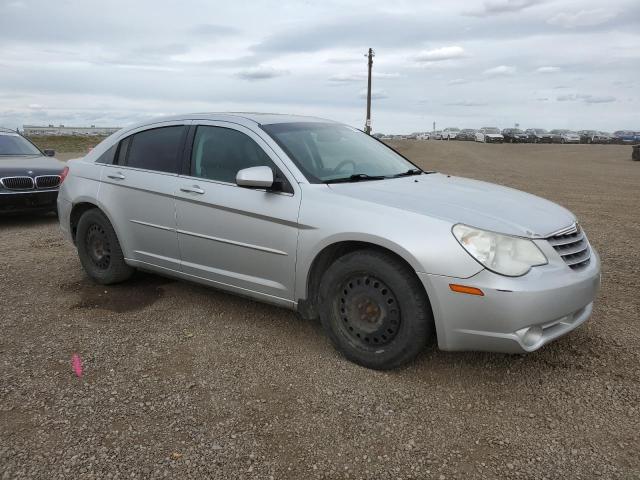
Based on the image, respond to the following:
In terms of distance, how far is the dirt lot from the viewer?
→ 261 centimetres

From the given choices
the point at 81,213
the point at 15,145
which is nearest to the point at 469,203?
the point at 81,213

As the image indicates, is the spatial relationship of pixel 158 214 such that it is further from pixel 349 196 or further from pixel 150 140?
pixel 349 196

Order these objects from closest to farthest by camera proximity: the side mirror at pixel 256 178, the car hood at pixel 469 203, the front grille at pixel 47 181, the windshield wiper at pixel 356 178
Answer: the car hood at pixel 469 203 → the side mirror at pixel 256 178 → the windshield wiper at pixel 356 178 → the front grille at pixel 47 181

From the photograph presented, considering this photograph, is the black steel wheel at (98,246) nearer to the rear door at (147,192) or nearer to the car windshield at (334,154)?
the rear door at (147,192)

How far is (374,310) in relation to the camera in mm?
3387

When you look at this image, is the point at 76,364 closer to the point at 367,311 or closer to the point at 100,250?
the point at 100,250

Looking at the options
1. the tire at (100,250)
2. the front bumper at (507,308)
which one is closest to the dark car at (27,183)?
the tire at (100,250)

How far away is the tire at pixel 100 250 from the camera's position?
4.96 meters

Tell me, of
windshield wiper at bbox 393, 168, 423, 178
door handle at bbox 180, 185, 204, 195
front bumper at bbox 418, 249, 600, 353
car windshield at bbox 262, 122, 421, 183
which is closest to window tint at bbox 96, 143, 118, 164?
door handle at bbox 180, 185, 204, 195

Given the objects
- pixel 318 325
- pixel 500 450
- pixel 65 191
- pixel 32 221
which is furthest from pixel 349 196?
pixel 32 221

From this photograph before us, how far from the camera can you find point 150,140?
4785mm

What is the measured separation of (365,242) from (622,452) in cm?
173

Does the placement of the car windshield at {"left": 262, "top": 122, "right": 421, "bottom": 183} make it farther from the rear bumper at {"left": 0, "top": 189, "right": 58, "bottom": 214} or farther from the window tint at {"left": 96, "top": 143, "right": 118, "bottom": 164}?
the rear bumper at {"left": 0, "top": 189, "right": 58, "bottom": 214}

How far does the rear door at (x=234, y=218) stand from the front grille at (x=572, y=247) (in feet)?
5.37
